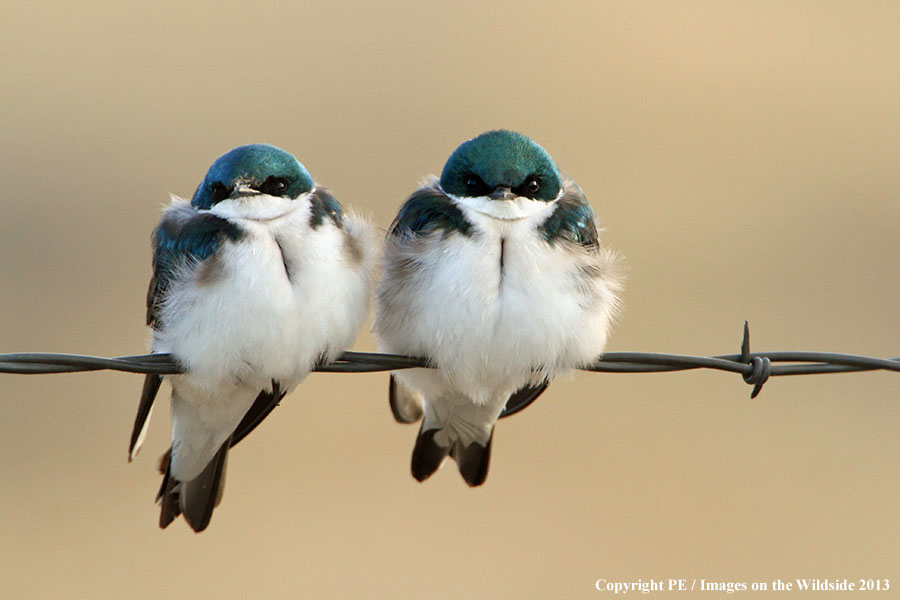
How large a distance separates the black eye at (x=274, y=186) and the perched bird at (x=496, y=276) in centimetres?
52

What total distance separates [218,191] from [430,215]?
31.9 inches

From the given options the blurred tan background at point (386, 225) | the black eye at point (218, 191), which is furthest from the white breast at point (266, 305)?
the blurred tan background at point (386, 225)

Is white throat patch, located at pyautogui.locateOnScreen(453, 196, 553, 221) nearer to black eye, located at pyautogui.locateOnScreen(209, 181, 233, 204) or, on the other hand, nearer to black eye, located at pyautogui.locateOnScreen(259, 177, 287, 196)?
black eye, located at pyautogui.locateOnScreen(259, 177, 287, 196)

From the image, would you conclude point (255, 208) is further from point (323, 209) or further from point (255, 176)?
point (323, 209)

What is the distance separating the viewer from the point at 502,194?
4.51 meters

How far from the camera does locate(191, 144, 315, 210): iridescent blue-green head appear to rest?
439 centimetres

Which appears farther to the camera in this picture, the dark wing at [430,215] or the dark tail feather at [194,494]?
the dark tail feather at [194,494]

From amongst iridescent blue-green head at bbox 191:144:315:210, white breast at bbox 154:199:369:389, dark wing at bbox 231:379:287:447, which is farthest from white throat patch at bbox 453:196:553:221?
dark wing at bbox 231:379:287:447

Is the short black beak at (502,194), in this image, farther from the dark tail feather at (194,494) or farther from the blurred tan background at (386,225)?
the blurred tan background at (386,225)

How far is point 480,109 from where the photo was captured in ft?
42.6

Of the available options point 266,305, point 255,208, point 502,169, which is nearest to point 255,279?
point 266,305

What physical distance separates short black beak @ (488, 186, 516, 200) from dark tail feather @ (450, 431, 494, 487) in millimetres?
1304

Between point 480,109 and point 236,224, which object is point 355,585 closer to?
point 236,224

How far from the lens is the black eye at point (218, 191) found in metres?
4.40
